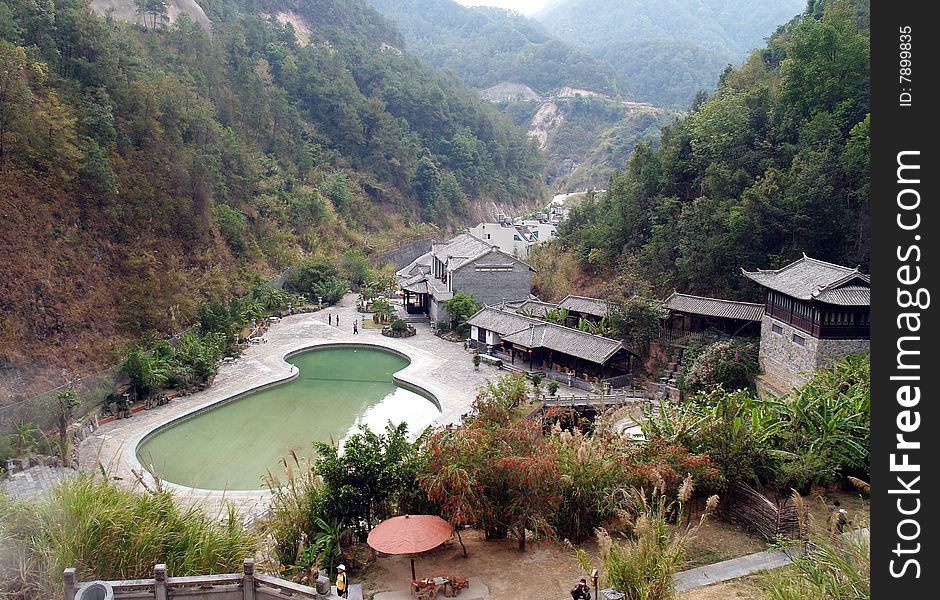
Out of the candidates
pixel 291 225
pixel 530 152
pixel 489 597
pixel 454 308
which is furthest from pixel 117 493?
pixel 530 152

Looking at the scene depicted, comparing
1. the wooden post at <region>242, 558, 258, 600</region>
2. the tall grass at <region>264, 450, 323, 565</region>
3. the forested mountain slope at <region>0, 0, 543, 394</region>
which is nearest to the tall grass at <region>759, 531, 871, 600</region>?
the wooden post at <region>242, 558, 258, 600</region>

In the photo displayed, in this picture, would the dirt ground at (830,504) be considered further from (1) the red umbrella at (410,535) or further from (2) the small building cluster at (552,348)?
(2) the small building cluster at (552,348)

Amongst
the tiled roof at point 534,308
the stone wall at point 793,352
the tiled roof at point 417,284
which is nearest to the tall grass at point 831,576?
the stone wall at point 793,352

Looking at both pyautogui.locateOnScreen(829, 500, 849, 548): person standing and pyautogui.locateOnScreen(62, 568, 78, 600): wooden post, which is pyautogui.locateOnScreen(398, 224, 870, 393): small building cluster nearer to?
pyautogui.locateOnScreen(829, 500, 849, 548): person standing

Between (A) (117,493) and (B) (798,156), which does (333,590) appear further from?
(B) (798,156)

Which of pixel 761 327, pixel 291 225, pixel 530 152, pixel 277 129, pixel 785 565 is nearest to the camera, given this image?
pixel 785 565

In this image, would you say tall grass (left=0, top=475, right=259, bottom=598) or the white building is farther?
the white building

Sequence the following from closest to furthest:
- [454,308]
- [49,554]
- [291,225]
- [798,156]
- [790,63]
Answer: [49,554] < [798,156] < [790,63] < [454,308] < [291,225]
